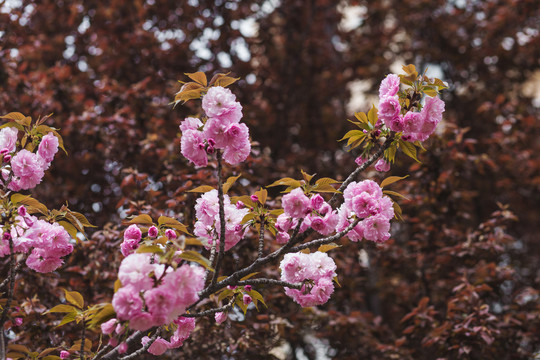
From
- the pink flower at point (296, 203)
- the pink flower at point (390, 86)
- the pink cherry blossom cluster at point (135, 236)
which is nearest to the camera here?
the pink flower at point (296, 203)

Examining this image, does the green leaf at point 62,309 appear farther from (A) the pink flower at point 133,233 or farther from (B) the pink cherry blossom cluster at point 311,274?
(B) the pink cherry blossom cluster at point 311,274

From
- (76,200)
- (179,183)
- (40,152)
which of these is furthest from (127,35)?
(40,152)

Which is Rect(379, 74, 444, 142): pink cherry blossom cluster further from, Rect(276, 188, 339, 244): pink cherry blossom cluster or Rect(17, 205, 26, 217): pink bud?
Rect(17, 205, 26, 217): pink bud

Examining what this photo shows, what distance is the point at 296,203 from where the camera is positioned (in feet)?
6.04

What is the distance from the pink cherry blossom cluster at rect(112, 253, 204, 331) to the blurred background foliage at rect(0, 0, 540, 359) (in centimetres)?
148

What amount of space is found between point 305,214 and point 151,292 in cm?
62

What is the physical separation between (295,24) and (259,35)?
764 mm

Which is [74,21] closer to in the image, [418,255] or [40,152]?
[40,152]

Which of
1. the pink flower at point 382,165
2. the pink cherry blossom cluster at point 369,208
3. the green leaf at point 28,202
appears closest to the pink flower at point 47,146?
the green leaf at point 28,202

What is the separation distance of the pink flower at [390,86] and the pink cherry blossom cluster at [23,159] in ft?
4.75

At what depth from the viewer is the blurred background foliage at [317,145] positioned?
346 centimetres

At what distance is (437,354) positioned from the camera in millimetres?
3625

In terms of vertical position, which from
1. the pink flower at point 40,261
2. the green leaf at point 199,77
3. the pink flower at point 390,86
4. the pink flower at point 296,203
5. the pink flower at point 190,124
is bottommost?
the pink flower at point 40,261

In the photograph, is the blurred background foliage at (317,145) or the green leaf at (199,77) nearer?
the green leaf at (199,77)
